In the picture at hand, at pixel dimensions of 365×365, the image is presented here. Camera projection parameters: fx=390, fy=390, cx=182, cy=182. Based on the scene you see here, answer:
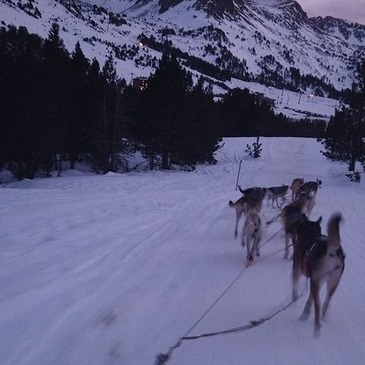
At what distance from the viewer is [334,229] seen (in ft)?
13.5

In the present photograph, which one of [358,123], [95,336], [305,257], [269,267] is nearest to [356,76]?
[358,123]

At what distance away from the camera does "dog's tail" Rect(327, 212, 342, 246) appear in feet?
13.3

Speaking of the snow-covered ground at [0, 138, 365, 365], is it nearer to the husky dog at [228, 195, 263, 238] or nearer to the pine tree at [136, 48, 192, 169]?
the husky dog at [228, 195, 263, 238]

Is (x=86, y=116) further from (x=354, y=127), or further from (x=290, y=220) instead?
(x=290, y=220)

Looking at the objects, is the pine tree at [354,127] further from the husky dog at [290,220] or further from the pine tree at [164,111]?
the husky dog at [290,220]

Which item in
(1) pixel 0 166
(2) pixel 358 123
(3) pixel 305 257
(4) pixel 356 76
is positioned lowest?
(1) pixel 0 166

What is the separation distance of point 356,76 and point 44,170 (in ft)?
66.1

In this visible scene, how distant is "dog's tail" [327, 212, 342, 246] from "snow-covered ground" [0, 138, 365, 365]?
1.20 meters

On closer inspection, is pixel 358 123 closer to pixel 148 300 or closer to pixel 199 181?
pixel 199 181

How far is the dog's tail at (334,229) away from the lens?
4.06m

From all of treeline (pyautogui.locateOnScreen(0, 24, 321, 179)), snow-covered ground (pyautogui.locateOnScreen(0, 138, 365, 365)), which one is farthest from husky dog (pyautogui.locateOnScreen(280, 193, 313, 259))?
treeline (pyautogui.locateOnScreen(0, 24, 321, 179))

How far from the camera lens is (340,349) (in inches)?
170

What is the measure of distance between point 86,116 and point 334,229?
24469 millimetres

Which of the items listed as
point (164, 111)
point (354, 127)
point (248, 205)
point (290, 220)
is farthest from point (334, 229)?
point (164, 111)
